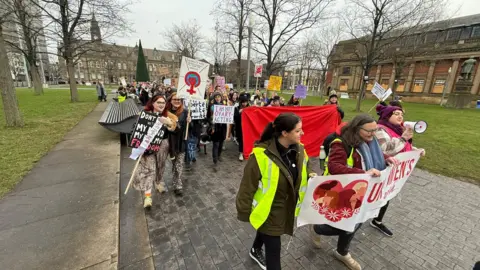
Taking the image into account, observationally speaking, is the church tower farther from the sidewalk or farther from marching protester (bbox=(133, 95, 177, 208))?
marching protester (bbox=(133, 95, 177, 208))

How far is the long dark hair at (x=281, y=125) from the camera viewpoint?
1820mm

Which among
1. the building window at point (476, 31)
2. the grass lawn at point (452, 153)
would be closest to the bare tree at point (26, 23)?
the grass lawn at point (452, 153)

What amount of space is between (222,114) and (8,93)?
816 cm

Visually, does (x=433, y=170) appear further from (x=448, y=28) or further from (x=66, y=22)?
(x=448, y=28)

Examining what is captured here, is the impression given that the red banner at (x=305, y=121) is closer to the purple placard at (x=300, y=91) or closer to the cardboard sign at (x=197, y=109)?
the cardboard sign at (x=197, y=109)

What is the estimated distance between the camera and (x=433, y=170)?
5785mm

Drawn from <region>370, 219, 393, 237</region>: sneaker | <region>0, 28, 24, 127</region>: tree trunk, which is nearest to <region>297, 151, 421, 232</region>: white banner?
<region>370, 219, 393, 237</region>: sneaker

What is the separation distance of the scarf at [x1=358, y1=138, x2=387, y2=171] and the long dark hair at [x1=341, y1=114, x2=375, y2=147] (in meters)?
0.08

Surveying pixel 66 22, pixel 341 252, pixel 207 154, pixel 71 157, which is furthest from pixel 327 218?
pixel 66 22

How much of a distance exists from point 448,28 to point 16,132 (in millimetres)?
49818

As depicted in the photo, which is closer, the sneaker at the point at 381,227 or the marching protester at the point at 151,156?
the sneaker at the point at 381,227

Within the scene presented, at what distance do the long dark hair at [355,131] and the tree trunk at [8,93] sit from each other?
36.0 feet

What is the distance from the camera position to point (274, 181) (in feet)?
6.05

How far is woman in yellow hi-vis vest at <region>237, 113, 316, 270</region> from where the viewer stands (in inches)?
72.9
